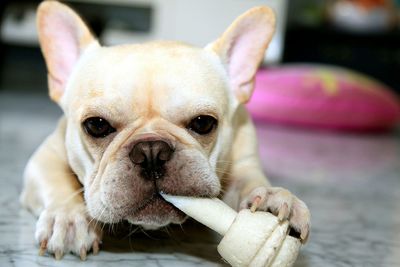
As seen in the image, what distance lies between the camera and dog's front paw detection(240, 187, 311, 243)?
1017 millimetres

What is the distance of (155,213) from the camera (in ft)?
3.39

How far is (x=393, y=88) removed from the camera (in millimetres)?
5035

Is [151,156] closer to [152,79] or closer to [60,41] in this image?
[152,79]

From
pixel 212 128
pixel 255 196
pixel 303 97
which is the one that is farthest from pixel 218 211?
pixel 303 97

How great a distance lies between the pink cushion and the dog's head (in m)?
2.04

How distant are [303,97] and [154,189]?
2.44 meters

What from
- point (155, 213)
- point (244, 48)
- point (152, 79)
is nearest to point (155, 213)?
point (155, 213)

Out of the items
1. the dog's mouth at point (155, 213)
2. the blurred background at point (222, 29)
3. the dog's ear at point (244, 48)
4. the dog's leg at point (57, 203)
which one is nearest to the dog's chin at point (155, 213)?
the dog's mouth at point (155, 213)

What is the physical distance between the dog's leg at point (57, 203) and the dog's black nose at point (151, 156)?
165mm

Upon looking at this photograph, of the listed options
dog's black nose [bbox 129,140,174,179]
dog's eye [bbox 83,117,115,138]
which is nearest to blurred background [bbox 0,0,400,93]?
dog's eye [bbox 83,117,115,138]

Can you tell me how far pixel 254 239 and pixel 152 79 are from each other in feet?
1.10

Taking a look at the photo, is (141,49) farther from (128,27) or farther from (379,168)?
(128,27)

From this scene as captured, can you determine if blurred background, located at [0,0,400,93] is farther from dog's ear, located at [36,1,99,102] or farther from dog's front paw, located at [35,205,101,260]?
dog's front paw, located at [35,205,101,260]

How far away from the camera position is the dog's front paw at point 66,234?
1072mm
